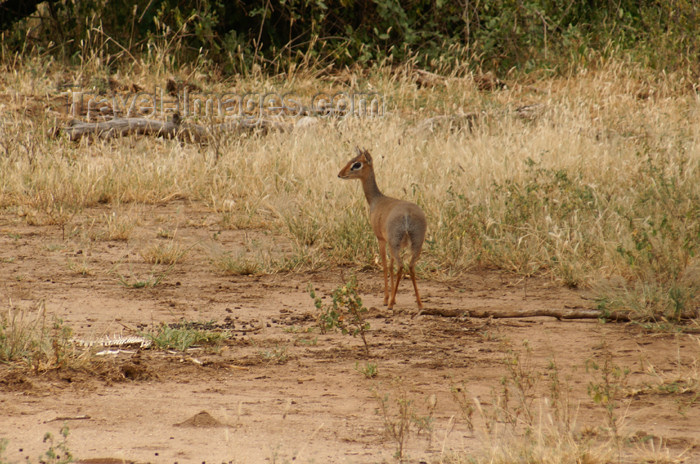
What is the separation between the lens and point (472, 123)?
9703mm

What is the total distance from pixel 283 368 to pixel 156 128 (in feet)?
19.1

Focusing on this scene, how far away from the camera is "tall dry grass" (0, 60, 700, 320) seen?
6.06 meters

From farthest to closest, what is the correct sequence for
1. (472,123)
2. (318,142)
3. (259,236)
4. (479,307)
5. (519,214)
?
(472,123)
(318,142)
(259,236)
(519,214)
(479,307)

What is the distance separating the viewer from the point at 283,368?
14.4 feet

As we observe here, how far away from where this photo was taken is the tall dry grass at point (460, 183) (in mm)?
6062

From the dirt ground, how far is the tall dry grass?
0.29 meters

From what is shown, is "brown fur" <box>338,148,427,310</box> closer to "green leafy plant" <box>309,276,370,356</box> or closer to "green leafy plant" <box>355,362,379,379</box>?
"green leafy plant" <box>309,276,370,356</box>

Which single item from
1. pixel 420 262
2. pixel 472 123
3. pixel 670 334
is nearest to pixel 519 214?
pixel 420 262

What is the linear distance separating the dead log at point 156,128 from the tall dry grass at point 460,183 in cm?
13

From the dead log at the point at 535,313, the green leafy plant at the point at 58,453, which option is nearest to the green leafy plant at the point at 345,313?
the dead log at the point at 535,313

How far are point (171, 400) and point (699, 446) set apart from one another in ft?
7.25

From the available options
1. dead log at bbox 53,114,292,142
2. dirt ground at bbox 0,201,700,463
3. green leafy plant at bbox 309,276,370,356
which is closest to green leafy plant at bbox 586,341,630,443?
dirt ground at bbox 0,201,700,463

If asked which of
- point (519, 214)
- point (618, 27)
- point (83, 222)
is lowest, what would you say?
point (83, 222)

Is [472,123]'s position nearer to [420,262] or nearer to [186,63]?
[420,262]
